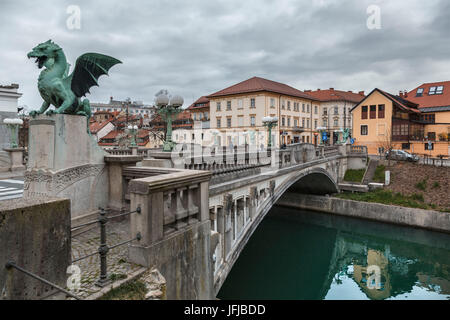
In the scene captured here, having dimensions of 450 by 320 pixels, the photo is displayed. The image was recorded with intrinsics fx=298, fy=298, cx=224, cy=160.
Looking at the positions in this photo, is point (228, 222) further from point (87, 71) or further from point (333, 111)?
point (333, 111)

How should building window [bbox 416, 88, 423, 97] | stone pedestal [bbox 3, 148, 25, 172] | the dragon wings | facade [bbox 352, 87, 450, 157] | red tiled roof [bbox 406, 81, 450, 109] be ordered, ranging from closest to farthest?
the dragon wings
stone pedestal [bbox 3, 148, 25, 172]
facade [bbox 352, 87, 450, 157]
red tiled roof [bbox 406, 81, 450, 109]
building window [bbox 416, 88, 423, 97]

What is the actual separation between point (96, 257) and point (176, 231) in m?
1.33

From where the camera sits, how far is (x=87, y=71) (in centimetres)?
679

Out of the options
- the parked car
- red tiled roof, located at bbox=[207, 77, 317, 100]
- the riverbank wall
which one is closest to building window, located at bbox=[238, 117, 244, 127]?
red tiled roof, located at bbox=[207, 77, 317, 100]

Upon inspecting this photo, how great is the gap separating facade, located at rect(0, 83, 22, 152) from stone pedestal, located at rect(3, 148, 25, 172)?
870cm

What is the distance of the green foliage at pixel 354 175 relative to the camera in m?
30.6

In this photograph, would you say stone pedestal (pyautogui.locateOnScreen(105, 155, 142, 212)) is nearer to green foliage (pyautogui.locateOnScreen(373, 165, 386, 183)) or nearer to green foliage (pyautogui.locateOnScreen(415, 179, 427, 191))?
green foliage (pyautogui.locateOnScreen(415, 179, 427, 191))

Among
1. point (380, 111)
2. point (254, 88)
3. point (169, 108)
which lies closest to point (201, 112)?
point (254, 88)

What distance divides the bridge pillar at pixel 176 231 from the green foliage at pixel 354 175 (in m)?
28.4

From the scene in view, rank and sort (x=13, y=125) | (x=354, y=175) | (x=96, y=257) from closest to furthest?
(x=96, y=257) → (x=13, y=125) → (x=354, y=175)

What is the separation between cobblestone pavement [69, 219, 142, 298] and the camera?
151 inches

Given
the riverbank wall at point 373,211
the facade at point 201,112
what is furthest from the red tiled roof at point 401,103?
the facade at point 201,112

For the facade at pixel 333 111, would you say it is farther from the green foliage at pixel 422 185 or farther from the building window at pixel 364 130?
the green foliage at pixel 422 185

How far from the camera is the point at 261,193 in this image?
571 inches
